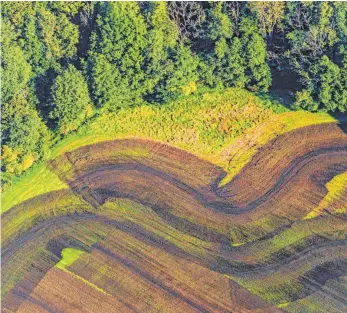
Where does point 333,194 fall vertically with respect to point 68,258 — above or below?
above

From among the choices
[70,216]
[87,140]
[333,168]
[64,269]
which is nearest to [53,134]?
[87,140]

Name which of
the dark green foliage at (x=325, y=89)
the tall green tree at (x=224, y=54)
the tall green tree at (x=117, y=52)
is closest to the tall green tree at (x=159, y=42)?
the tall green tree at (x=117, y=52)

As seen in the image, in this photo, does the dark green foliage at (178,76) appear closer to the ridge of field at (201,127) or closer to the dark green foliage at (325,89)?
the ridge of field at (201,127)

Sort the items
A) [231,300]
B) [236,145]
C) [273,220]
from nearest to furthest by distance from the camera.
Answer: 1. [231,300]
2. [273,220]
3. [236,145]

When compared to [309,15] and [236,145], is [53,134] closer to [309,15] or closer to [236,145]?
[236,145]

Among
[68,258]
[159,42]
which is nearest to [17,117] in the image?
[68,258]

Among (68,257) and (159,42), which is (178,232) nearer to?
(68,257)

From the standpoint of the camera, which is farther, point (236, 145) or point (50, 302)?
point (236, 145)

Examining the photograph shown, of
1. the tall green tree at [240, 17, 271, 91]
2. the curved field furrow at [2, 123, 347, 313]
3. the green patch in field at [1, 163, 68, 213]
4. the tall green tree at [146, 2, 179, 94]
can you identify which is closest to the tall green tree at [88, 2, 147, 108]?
the tall green tree at [146, 2, 179, 94]
